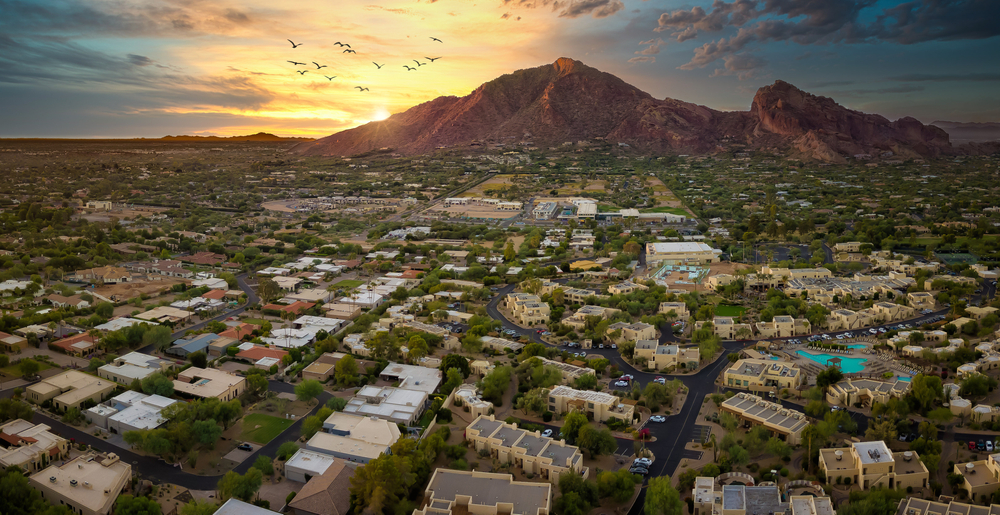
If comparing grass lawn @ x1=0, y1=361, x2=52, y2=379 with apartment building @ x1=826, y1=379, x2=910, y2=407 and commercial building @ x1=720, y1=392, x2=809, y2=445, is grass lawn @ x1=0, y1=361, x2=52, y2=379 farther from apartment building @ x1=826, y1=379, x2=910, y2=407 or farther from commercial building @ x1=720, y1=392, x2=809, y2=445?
apartment building @ x1=826, y1=379, x2=910, y2=407

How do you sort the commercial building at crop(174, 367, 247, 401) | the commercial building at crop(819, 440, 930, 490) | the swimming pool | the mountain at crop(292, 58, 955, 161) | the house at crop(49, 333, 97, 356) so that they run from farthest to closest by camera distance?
the mountain at crop(292, 58, 955, 161)
the house at crop(49, 333, 97, 356)
the swimming pool
the commercial building at crop(174, 367, 247, 401)
the commercial building at crop(819, 440, 930, 490)

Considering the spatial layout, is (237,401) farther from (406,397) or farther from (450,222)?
(450,222)

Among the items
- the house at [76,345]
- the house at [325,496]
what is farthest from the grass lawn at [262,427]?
the house at [76,345]

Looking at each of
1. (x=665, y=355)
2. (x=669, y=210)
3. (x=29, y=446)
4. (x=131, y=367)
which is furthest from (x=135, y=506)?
(x=669, y=210)

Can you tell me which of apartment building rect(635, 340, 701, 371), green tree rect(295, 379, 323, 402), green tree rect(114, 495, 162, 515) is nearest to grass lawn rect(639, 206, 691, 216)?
apartment building rect(635, 340, 701, 371)

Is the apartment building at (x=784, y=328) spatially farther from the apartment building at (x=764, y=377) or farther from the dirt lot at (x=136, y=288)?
the dirt lot at (x=136, y=288)

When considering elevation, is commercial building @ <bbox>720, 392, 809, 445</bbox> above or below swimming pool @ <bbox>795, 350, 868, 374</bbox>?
below

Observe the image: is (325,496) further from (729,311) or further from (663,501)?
(729,311)
